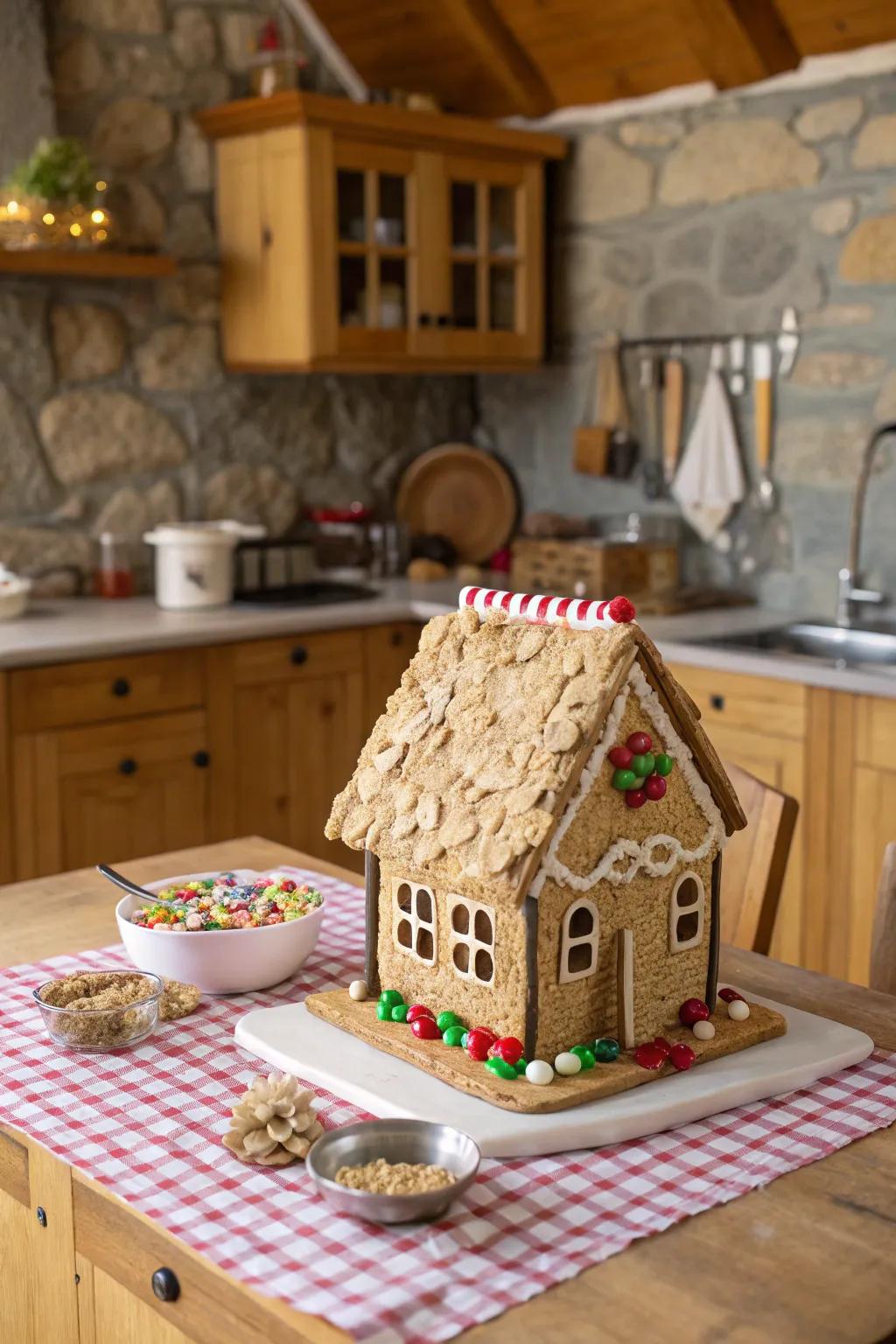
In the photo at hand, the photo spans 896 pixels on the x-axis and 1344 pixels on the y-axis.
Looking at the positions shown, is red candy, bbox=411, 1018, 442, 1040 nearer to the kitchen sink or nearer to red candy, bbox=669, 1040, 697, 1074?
red candy, bbox=669, 1040, 697, 1074

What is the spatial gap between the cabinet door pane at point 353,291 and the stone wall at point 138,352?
1.38 ft

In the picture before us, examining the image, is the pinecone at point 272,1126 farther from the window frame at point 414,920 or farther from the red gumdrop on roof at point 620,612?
the red gumdrop on roof at point 620,612

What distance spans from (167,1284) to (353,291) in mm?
3223

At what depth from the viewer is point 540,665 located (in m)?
1.41

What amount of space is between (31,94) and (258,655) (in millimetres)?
1470

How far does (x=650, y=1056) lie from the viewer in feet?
4.47

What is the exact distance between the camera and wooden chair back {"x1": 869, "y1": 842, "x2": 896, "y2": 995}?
5.91ft

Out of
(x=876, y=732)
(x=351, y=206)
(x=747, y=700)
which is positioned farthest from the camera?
(x=351, y=206)

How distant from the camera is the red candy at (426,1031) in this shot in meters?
1.41

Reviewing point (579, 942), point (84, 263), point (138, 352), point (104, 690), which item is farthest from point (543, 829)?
point (138, 352)

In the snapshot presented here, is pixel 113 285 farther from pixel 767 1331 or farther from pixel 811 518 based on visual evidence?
pixel 767 1331

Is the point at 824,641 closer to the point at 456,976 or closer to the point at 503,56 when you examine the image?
the point at 503,56

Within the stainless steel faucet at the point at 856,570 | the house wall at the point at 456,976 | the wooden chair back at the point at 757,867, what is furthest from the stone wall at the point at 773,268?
the house wall at the point at 456,976

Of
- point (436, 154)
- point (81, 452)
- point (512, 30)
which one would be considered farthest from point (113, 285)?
point (512, 30)
